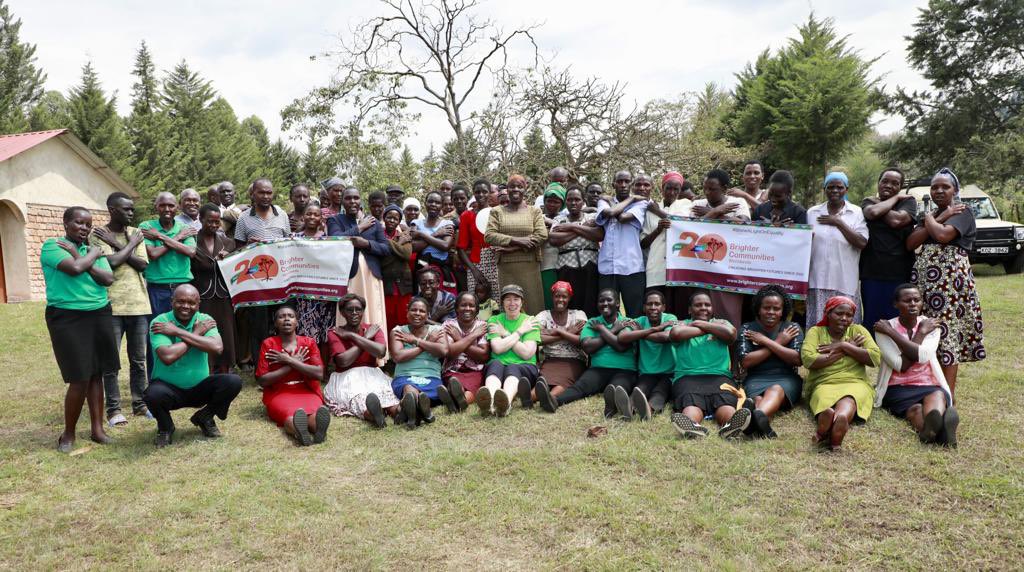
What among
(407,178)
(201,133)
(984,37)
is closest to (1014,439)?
(407,178)

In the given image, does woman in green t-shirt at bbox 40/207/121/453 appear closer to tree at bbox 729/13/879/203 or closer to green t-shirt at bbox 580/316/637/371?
green t-shirt at bbox 580/316/637/371

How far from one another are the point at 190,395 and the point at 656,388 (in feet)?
13.5

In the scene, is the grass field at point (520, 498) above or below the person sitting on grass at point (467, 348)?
below

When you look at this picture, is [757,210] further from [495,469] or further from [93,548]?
[93,548]

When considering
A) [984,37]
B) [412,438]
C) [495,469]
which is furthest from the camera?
[984,37]

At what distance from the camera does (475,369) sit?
6930 mm

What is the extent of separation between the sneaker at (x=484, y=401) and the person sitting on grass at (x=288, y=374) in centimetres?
132

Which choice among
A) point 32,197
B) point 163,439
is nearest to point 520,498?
point 163,439

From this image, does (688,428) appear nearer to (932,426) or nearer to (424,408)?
(932,426)

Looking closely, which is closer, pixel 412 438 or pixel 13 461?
pixel 13 461

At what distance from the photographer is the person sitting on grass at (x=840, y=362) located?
217 inches

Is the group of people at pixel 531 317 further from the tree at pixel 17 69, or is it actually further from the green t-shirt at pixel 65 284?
the tree at pixel 17 69

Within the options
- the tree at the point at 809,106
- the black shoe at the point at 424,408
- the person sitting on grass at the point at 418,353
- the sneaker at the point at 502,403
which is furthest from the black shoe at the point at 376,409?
the tree at the point at 809,106

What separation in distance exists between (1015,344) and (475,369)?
6944 millimetres
